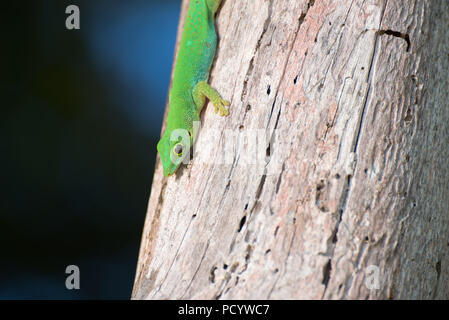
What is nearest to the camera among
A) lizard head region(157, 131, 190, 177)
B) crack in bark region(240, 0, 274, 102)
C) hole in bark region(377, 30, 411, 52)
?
hole in bark region(377, 30, 411, 52)

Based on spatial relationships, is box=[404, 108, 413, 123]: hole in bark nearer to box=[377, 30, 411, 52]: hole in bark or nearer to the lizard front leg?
box=[377, 30, 411, 52]: hole in bark

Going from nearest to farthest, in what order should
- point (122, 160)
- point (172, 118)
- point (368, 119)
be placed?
1. point (368, 119)
2. point (172, 118)
3. point (122, 160)

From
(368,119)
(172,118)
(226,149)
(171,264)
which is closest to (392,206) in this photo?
(368,119)

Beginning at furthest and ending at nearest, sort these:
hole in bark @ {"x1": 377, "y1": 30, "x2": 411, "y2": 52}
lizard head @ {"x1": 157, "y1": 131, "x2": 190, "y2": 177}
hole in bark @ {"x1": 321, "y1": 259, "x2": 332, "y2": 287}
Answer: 1. lizard head @ {"x1": 157, "y1": 131, "x2": 190, "y2": 177}
2. hole in bark @ {"x1": 377, "y1": 30, "x2": 411, "y2": 52}
3. hole in bark @ {"x1": 321, "y1": 259, "x2": 332, "y2": 287}

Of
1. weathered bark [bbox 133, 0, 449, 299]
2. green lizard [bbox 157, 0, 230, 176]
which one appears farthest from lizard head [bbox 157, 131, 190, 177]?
weathered bark [bbox 133, 0, 449, 299]

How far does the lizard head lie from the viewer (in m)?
1.88

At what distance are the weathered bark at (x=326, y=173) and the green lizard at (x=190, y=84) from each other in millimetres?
178

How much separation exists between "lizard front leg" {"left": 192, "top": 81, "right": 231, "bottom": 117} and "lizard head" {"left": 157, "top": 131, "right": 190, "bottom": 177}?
0.58 ft

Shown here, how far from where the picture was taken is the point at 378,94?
1.48m

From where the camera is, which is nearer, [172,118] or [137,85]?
[172,118]

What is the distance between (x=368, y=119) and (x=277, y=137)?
0.28m

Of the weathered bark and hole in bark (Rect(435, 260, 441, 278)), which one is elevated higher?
the weathered bark

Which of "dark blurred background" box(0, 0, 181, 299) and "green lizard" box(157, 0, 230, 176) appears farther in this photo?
"dark blurred background" box(0, 0, 181, 299)

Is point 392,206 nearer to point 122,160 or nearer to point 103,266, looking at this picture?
point 122,160
